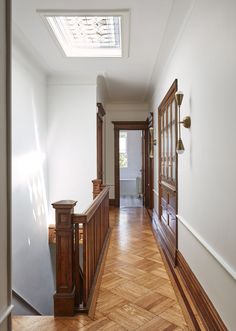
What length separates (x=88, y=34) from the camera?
3740 millimetres

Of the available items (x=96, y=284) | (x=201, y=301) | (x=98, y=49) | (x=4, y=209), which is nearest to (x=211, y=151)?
(x=201, y=301)

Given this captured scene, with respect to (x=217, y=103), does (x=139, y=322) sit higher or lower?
lower

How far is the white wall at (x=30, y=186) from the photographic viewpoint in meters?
3.69

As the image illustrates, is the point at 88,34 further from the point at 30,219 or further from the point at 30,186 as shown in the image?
the point at 30,219

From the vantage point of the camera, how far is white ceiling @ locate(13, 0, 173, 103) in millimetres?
2807

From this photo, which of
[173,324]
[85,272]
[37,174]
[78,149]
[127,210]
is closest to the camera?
[173,324]

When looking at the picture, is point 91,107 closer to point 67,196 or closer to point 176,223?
point 67,196

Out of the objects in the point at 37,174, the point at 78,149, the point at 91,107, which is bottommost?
the point at 37,174

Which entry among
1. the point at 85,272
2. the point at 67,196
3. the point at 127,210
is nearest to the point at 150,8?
A: the point at 85,272

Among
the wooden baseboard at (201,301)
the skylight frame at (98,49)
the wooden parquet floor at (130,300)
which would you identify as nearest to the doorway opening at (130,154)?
the skylight frame at (98,49)

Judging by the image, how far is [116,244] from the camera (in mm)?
4078

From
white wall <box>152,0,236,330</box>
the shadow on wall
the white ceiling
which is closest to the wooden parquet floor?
white wall <box>152,0,236,330</box>

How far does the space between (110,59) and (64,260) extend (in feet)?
10.4

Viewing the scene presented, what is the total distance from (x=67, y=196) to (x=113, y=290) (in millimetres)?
2840
